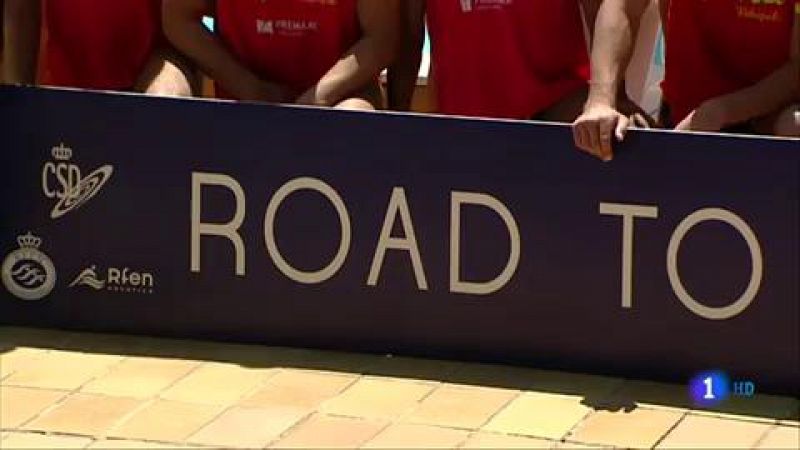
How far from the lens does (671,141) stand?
4523 millimetres

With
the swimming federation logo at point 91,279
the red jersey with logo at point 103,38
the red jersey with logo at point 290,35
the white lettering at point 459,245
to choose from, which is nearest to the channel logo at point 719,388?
the white lettering at point 459,245

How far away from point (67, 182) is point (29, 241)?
0.72ft

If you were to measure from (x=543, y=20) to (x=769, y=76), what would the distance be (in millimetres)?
690

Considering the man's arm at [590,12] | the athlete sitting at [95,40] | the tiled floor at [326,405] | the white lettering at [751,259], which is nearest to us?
the tiled floor at [326,405]

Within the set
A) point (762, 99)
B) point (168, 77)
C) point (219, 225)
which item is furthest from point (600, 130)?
point (168, 77)

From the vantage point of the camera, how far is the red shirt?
5105 mm

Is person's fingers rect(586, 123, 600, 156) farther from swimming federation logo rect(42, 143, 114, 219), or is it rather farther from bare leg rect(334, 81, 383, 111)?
swimming federation logo rect(42, 143, 114, 219)

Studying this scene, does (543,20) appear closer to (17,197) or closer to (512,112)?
(512,112)

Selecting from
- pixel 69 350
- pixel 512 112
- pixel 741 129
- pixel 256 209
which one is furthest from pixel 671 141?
pixel 69 350

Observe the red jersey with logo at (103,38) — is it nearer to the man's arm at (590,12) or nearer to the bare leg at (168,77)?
the bare leg at (168,77)

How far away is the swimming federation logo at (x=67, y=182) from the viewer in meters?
5.10

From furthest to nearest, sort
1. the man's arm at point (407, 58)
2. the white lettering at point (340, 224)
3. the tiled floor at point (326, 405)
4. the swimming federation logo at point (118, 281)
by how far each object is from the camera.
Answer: the man's arm at point (407, 58) < the swimming federation logo at point (118, 281) < the white lettering at point (340, 224) < the tiled floor at point (326, 405)

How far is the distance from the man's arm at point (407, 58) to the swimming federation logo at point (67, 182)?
89 centimetres

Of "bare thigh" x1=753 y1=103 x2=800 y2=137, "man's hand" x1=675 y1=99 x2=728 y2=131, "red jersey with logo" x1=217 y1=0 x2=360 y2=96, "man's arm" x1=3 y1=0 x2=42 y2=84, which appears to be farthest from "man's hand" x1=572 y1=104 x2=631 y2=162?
"man's arm" x1=3 y1=0 x2=42 y2=84
